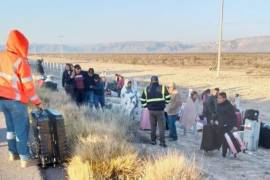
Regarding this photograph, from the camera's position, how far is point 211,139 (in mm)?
10156

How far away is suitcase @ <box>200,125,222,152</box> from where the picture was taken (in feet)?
33.2

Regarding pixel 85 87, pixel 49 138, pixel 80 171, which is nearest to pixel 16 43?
pixel 49 138

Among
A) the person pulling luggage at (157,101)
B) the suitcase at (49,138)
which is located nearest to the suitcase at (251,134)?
the person pulling luggage at (157,101)

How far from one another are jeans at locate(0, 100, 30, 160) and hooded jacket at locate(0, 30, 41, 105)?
19cm

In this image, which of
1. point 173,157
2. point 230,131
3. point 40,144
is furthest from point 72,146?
point 230,131

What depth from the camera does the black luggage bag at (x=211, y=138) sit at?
10.1m

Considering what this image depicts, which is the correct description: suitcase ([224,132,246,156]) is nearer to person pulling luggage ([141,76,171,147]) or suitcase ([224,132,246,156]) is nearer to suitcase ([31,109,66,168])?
person pulling luggage ([141,76,171,147])

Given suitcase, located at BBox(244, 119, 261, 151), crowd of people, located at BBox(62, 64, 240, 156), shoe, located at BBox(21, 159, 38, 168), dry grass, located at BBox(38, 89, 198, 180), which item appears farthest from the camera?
suitcase, located at BBox(244, 119, 261, 151)

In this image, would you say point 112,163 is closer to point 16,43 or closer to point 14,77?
point 14,77

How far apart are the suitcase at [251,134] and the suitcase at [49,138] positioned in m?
5.97

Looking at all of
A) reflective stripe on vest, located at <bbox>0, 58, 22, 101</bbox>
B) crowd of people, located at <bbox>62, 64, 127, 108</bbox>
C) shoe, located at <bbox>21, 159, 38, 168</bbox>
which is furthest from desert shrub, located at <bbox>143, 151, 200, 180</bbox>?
crowd of people, located at <bbox>62, 64, 127, 108</bbox>

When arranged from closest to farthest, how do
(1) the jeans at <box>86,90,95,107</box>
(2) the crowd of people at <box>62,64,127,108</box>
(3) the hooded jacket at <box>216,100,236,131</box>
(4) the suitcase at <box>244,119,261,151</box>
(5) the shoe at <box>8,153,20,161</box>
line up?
(5) the shoe at <box>8,153,20,161</box>, (3) the hooded jacket at <box>216,100,236,131</box>, (4) the suitcase at <box>244,119,261,151</box>, (2) the crowd of people at <box>62,64,127,108</box>, (1) the jeans at <box>86,90,95,107</box>

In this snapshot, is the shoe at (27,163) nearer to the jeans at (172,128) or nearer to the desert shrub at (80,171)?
the desert shrub at (80,171)

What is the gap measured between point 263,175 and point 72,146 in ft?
13.0
